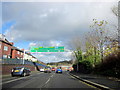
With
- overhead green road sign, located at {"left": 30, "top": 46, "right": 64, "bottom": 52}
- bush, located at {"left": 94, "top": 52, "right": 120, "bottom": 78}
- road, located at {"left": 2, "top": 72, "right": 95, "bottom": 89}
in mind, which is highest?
overhead green road sign, located at {"left": 30, "top": 46, "right": 64, "bottom": 52}

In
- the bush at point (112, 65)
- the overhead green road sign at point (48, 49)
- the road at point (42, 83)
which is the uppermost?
the overhead green road sign at point (48, 49)

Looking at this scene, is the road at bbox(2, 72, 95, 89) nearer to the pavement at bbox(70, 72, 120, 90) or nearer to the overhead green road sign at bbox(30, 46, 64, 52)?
the pavement at bbox(70, 72, 120, 90)

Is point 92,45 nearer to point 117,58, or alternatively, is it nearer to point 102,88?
point 117,58

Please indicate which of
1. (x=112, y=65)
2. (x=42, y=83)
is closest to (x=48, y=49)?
(x=112, y=65)

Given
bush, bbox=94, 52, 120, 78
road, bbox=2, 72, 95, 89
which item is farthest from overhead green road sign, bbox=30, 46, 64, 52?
road, bbox=2, 72, 95, 89

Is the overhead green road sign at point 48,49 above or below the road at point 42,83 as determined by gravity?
above

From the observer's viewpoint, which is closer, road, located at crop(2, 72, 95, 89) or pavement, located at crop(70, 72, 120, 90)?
pavement, located at crop(70, 72, 120, 90)

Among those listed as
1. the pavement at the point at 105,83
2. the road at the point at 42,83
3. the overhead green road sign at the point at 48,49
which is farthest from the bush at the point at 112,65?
the overhead green road sign at the point at 48,49

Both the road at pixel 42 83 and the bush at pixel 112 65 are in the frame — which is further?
the bush at pixel 112 65

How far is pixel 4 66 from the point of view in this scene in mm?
29203

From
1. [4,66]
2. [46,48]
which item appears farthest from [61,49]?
[4,66]

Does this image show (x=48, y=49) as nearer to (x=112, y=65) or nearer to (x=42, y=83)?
(x=112, y=65)

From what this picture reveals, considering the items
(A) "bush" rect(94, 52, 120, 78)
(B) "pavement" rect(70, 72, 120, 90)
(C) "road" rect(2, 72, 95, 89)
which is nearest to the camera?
(B) "pavement" rect(70, 72, 120, 90)

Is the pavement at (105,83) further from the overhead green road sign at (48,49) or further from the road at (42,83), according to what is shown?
the overhead green road sign at (48,49)
